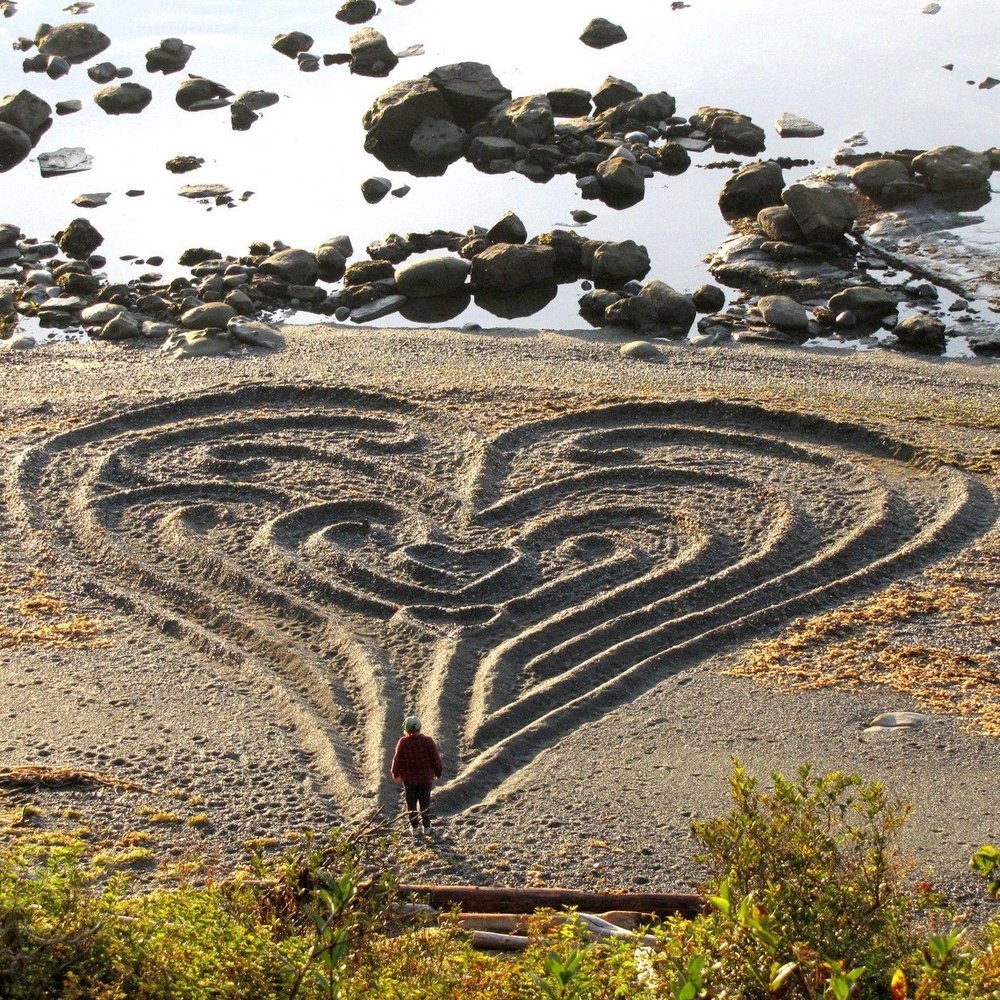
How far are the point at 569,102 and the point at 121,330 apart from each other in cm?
2182

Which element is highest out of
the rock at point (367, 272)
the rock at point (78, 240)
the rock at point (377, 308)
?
the rock at point (78, 240)

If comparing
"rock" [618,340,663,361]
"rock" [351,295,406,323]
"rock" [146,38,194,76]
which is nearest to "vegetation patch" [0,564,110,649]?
"rock" [618,340,663,361]

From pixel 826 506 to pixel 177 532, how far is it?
348 inches

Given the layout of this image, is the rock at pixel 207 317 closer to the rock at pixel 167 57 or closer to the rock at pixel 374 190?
the rock at pixel 374 190

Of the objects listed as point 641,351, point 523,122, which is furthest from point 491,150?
point 641,351

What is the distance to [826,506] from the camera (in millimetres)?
18234

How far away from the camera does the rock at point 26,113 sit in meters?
44.1

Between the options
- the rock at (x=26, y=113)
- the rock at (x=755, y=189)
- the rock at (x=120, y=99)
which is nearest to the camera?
the rock at (x=755, y=189)

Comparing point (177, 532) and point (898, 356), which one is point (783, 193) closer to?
point (898, 356)

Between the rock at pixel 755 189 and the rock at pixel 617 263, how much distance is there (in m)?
6.03

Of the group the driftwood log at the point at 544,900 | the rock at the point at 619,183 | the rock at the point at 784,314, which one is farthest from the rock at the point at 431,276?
the driftwood log at the point at 544,900

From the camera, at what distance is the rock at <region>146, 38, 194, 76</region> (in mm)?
51406

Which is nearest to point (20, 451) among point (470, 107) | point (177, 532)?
point (177, 532)

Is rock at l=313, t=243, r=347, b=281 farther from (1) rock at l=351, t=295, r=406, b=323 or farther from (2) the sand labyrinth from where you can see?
(2) the sand labyrinth
